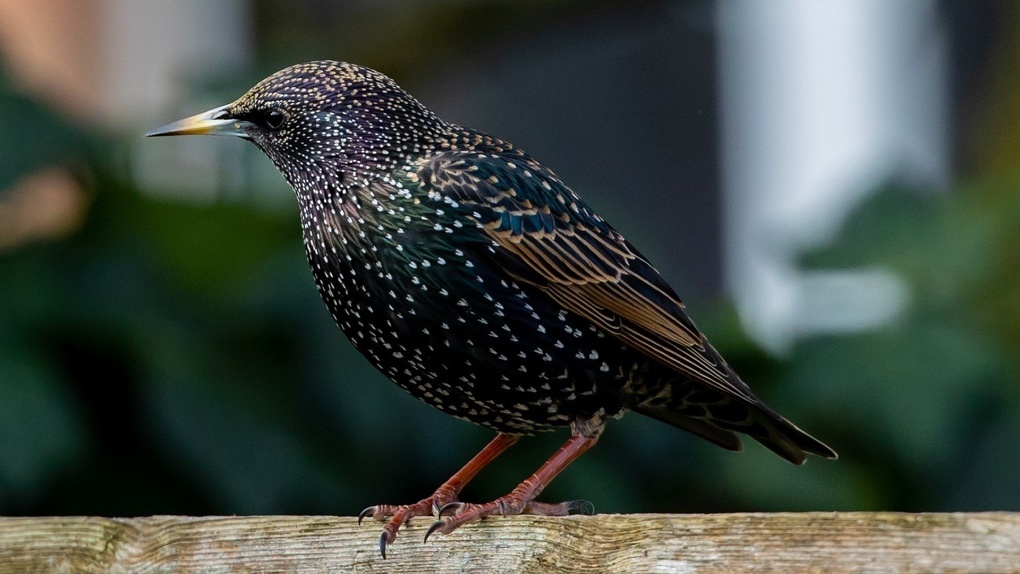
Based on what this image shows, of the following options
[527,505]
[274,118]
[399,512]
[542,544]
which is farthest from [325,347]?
[542,544]

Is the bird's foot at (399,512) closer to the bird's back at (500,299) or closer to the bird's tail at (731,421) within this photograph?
the bird's back at (500,299)

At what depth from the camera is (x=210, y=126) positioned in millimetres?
2732

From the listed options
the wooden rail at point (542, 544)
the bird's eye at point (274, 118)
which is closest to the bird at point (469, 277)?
the bird's eye at point (274, 118)

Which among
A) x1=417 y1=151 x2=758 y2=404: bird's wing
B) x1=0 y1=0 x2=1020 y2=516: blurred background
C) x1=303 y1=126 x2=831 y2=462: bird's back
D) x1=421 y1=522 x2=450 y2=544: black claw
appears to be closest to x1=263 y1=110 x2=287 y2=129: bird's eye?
x1=303 y1=126 x2=831 y2=462: bird's back

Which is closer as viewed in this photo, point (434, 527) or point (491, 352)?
point (434, 527)

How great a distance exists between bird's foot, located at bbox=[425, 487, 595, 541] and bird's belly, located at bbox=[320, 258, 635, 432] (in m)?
0.18

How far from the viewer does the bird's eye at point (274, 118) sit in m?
2.74

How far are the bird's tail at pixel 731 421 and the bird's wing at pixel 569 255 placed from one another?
0.31ft

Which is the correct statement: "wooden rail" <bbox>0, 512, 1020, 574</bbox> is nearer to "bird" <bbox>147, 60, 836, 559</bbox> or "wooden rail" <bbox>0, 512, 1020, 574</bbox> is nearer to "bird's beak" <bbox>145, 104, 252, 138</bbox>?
"bird" <bbox>147, 60, 836, 559</bbox>

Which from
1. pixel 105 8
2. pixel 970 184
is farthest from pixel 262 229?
pixel 105 8

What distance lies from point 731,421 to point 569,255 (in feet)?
1.82

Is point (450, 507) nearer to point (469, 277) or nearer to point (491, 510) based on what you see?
point (491, 510)

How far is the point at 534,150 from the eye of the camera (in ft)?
21.7

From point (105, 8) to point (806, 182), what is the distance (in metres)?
3.47
